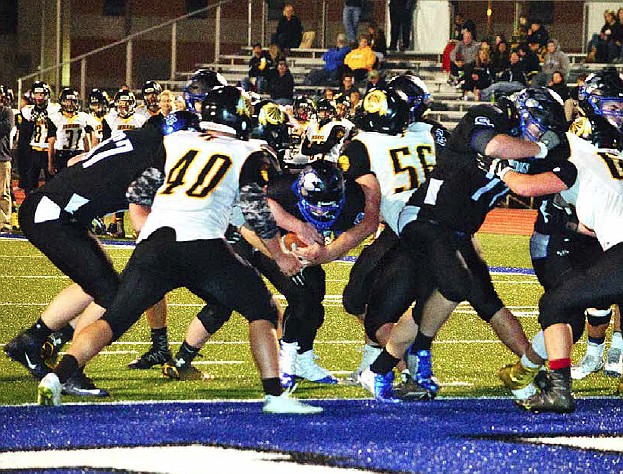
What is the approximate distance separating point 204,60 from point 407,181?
21698 millimetres

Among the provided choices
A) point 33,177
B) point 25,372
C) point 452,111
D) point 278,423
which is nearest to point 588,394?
point 278,423

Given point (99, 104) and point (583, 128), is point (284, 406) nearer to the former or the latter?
point (583, 128)

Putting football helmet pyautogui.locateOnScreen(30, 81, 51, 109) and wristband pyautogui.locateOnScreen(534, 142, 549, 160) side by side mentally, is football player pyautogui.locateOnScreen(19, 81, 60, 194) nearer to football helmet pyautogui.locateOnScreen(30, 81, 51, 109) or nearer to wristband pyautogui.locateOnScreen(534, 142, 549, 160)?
football helmet pyautogui.locateOnScreen(30, 81, 51, 109)

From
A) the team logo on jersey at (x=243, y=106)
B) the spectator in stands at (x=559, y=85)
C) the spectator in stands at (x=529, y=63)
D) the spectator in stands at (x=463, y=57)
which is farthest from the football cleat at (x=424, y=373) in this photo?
the spectator in stands at (x=463, y=57)

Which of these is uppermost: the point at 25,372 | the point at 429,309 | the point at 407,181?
the point at 407,181

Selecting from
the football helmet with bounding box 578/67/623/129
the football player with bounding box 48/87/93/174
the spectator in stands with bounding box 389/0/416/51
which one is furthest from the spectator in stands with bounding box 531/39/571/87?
the football helmet with bounding box 578/67/623/129

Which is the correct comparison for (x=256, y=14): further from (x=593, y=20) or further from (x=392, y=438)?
(x=392, y=438)

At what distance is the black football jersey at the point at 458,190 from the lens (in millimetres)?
7277

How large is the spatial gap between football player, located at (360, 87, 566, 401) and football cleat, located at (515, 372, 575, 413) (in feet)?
1.76

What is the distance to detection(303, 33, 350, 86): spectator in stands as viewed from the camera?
79.2 ft

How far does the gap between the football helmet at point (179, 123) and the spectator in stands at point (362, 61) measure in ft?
53.1

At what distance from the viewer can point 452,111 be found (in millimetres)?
23594

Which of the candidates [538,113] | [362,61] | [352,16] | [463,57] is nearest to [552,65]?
[463,57]

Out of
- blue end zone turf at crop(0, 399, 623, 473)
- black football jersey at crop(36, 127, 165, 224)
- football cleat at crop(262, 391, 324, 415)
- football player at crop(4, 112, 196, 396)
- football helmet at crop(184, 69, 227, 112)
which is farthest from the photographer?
football helmet at crop(184, 69, 227, 112)
